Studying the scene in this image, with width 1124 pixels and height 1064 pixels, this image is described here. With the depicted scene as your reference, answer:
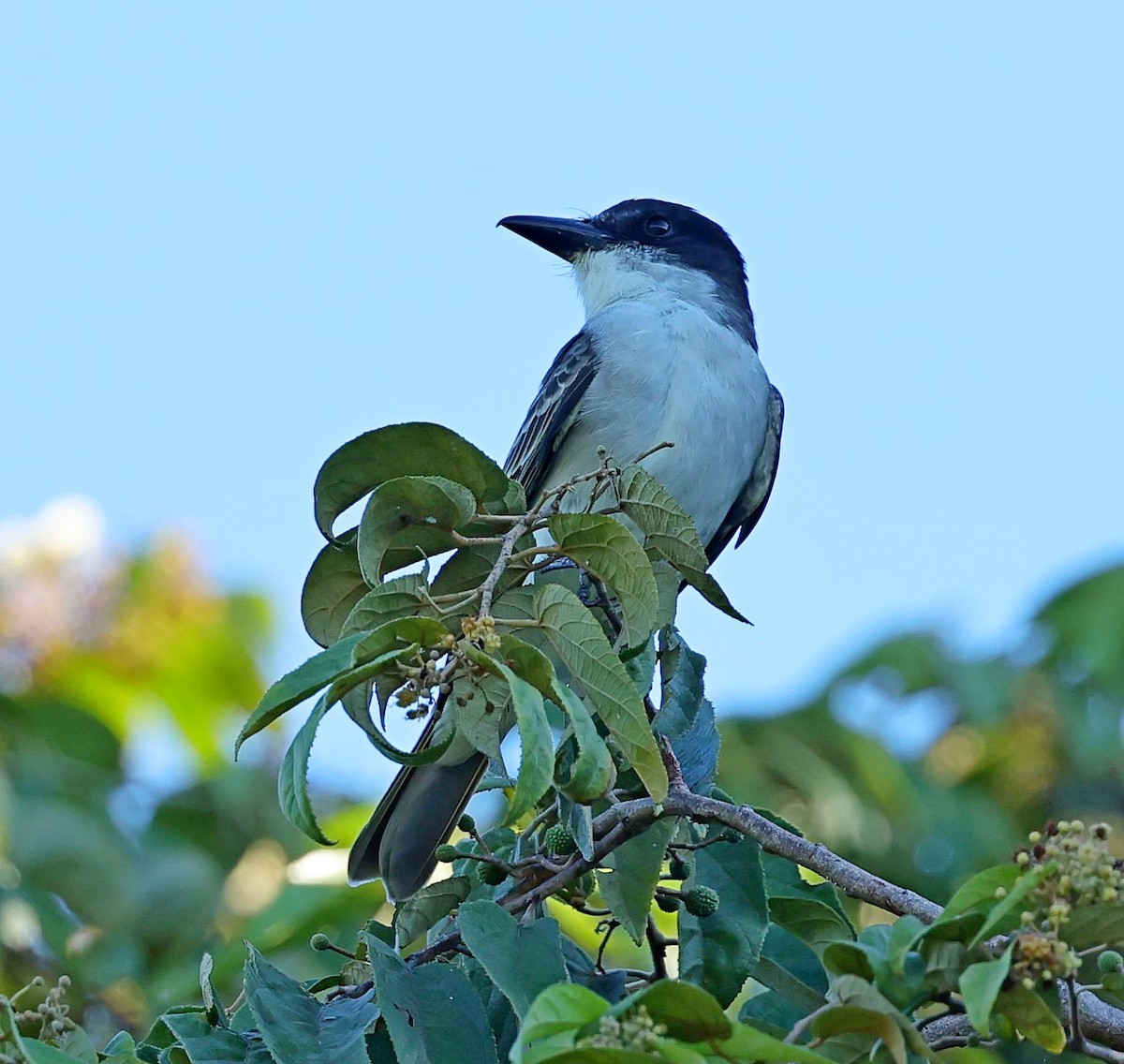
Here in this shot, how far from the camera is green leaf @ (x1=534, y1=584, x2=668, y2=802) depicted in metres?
2.38

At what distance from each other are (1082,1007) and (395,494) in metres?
1.31

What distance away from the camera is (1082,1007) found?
2.55 meters

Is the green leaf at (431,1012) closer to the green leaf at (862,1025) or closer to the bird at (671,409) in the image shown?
the green leaf at (862,1025)

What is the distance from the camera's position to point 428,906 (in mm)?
3123

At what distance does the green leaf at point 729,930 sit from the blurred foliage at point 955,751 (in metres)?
2.96

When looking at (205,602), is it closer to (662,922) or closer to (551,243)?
(551,243)

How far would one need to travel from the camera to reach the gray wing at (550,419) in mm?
5398

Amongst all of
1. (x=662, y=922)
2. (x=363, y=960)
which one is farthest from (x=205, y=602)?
(x=363, y=960)

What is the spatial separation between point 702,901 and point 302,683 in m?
0.99

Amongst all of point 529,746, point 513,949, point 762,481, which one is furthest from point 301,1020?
point 762,481

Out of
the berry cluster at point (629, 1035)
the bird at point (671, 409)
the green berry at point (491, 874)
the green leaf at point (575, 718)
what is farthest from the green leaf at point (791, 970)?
the bird at point (671, 409)

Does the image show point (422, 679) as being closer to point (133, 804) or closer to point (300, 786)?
point (300, 786)

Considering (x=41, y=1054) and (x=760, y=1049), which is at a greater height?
(x=760, y=1049)

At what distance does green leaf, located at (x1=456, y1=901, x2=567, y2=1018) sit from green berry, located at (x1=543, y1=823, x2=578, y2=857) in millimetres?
377
